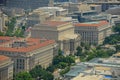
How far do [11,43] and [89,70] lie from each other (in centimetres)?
1352

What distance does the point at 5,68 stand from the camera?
4300cm

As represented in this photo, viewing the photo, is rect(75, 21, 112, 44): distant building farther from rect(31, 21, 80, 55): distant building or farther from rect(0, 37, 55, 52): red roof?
rect(0, 37, 55, 52): red roof

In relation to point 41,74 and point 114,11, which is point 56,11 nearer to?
point 114,11

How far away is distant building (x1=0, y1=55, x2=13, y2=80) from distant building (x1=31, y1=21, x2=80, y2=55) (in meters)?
12.7

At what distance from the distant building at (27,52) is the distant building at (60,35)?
4.14m

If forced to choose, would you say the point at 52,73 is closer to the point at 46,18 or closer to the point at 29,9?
the point at 46,18

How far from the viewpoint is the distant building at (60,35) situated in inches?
2215

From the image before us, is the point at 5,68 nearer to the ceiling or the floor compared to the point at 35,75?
nearer to the ceiling

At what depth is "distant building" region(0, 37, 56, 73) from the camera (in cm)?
4638

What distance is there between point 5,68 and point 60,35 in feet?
52.0

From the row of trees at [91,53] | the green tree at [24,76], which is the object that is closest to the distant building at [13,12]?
the row of trees at [91,53]

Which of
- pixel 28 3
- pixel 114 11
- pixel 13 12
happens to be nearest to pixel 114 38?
pixel 114 11

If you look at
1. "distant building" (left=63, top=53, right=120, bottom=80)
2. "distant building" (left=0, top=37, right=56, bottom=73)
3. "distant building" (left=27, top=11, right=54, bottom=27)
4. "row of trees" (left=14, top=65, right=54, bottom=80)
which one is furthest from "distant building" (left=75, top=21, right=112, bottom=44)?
"row of trees" (left=14, top=65, right=54, bottom=80)

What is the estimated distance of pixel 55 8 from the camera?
74750 mm
